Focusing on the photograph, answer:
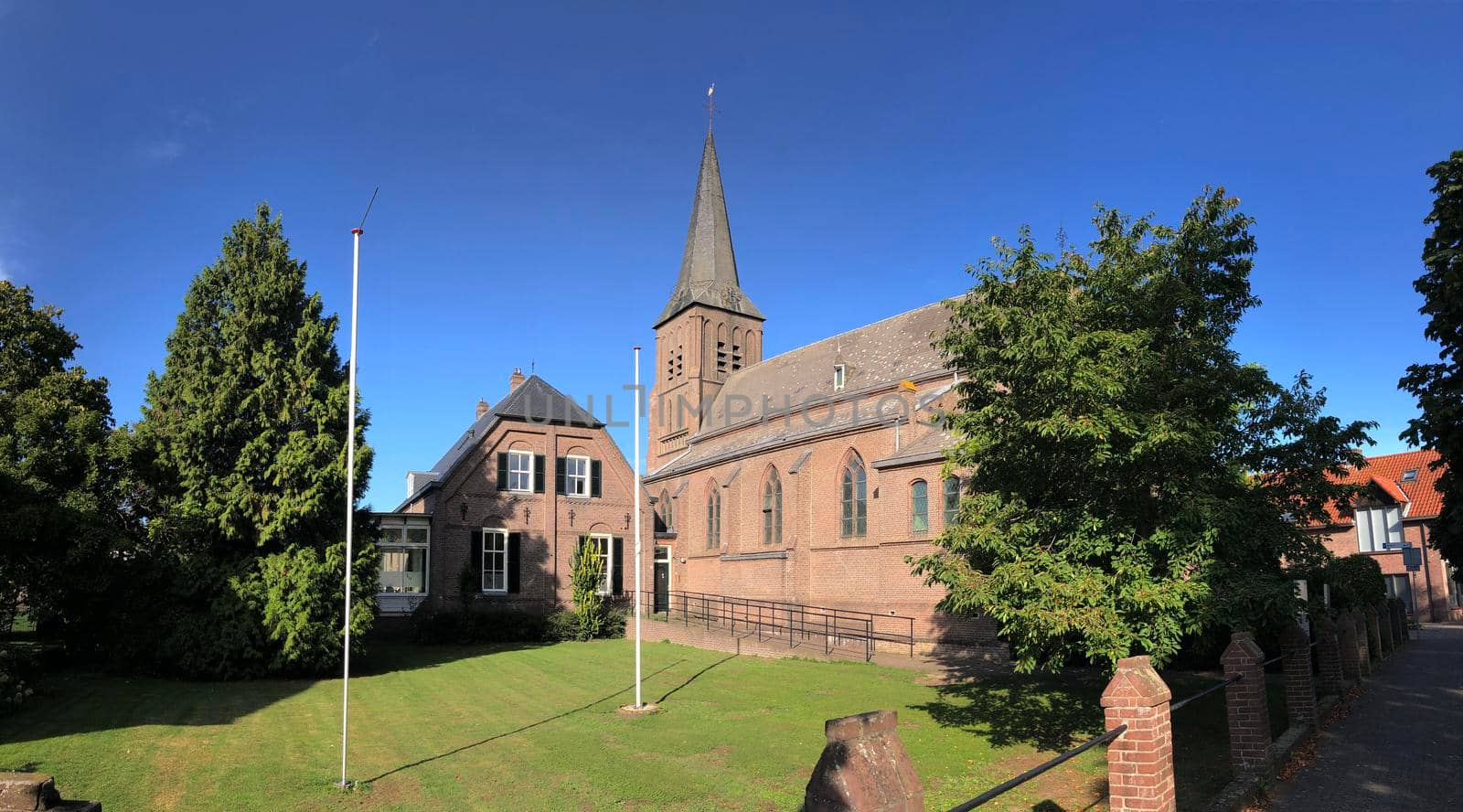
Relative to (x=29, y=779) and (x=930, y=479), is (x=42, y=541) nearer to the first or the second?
(x=29, y=779)

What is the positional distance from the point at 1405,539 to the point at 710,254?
38431mm

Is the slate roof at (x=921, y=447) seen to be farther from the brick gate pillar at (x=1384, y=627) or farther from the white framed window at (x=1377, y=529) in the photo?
the white framed window at (x=1377, y=529)

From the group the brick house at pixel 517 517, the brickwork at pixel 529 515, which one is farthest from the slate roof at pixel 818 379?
the brick house at pixel 517 517

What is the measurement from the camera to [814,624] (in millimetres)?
27984

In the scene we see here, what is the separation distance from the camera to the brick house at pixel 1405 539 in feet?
132

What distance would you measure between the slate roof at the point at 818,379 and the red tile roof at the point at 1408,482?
888 inches

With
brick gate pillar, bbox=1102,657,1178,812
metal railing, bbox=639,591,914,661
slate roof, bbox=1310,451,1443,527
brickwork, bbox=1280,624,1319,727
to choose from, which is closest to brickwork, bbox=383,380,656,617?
metal railing, bbox=639,591,914,661

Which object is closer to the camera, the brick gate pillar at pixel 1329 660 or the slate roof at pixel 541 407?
the brick gate pillar at pixel 1329 660

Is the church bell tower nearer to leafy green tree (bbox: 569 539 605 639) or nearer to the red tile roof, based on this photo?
leafy green tree (bbox: 569 539 605 639)

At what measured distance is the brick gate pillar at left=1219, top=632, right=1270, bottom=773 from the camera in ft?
29.1

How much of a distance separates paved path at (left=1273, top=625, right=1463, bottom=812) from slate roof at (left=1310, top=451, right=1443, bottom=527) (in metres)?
28.0

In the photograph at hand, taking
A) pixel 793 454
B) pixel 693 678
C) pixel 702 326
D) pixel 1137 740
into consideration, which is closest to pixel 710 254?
pixel 702 326

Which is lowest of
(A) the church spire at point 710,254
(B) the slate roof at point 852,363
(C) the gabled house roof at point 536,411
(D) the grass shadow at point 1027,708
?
(D) the grass shadow at point 1027,708

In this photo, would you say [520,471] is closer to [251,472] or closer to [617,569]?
[617,569]
